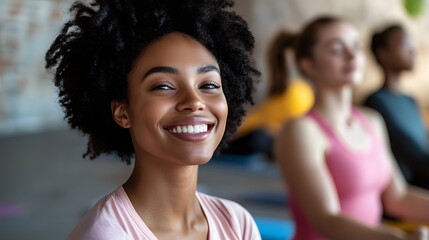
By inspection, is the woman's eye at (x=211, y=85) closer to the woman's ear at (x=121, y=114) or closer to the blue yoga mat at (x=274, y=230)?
the woman's ear at (x=121, y=114)

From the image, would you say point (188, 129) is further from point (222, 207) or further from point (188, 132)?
point (222, 207)

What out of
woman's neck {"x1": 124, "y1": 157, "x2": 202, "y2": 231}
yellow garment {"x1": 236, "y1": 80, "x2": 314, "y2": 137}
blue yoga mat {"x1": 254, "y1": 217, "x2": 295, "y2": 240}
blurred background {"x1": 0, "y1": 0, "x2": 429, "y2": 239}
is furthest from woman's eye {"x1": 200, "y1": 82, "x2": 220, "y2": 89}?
yellow garment {"x1": 236, "y1": 80, "x2": 314, "y2": 137}

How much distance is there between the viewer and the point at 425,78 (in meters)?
7.45

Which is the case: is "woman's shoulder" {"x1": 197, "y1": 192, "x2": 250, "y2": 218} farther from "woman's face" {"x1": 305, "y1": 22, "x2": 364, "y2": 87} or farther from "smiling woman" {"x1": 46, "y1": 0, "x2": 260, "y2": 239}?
"woman's face" {"x1": 305, "y1": 22, "x2": 364, "y2": 87}

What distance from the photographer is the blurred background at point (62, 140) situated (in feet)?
13.6

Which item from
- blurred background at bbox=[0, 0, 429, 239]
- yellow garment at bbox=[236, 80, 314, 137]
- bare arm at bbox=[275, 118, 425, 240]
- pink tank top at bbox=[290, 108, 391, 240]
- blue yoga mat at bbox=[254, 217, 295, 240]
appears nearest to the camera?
bare arm at bbox=[275, 118, 425, 240]

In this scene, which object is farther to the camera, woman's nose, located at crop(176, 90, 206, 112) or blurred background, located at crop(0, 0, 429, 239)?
blurred background, located at crop(0, 0, 429, 239)

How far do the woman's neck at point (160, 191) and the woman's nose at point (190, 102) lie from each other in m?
0.10

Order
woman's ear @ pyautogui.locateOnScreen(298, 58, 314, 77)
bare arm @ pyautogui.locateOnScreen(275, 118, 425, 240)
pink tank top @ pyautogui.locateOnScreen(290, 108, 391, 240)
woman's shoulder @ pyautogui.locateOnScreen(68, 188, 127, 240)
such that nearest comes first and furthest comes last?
woman's shoulder @ pyautogui.locateOnScreen(68, 188, 127, 240), bare arm @ pyautogui.locateOnScreen(275, 118, 425, 240), pink tank top @ pyautogui.locateOnScreen(290, 108, 391, 240), woman's ear @ pyautogui.locateOnScreen(298, 58, 314, 77)

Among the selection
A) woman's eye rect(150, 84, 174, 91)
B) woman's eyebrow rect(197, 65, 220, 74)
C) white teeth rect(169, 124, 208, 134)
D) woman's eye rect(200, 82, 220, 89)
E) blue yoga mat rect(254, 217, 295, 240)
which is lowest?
blue yoga mat rect(254, 217, 295, 240)

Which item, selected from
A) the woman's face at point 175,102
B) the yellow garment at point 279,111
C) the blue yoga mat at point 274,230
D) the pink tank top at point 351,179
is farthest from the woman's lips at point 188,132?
the yellow garment at point 279,111

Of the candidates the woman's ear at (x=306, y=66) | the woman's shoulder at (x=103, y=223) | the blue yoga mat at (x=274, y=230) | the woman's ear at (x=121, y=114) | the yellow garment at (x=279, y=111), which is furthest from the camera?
the yellow garment at (x=279, y=111)

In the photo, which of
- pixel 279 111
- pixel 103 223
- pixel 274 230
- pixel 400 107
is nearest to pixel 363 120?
pixel 400 107

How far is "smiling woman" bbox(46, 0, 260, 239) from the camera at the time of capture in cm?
107
